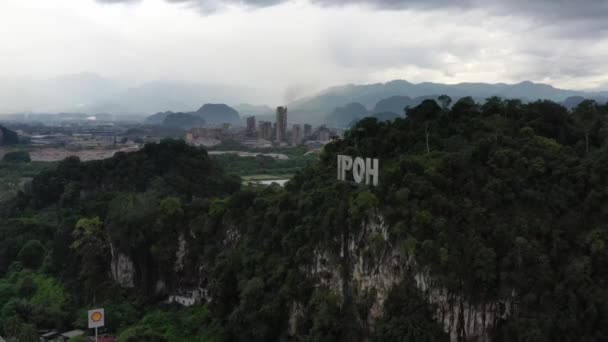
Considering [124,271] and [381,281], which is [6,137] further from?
[381,281]

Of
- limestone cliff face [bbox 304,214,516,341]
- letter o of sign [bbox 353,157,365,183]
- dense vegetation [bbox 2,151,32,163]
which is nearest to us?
limestone cliff face [bbox 304,214,516,341]

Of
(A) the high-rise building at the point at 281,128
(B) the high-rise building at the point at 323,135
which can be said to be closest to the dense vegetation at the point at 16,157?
(A) the high-rise building at the point at 281,128

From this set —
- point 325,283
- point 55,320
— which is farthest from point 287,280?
point 55,320

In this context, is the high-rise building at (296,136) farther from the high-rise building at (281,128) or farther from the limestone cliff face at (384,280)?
the limestone cliff face at (384,280)

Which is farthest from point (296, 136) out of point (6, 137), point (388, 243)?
point (388, 243)

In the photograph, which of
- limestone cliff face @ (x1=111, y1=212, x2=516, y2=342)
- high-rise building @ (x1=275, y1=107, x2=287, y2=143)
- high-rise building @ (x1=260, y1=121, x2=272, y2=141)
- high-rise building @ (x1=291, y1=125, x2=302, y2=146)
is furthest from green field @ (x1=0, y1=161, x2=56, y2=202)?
high-rise building @ (x1=260, y1=121, x2=272, y2=141)

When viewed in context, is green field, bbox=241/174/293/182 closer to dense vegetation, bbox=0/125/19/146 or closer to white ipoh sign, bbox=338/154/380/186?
white ipoh sign, bbox=338/154/380/186
